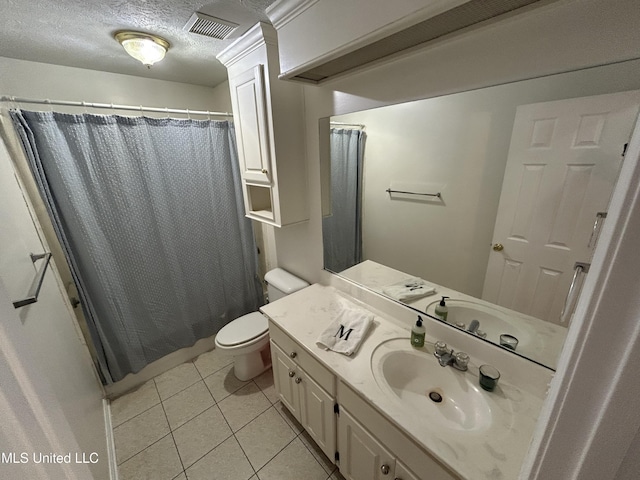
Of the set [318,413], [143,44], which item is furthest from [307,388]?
[143,44]

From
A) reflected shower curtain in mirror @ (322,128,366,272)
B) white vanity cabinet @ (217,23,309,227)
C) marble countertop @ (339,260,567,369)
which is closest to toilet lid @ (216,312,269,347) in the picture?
reflected shower curtain in mirror @ (322,128,366,272)

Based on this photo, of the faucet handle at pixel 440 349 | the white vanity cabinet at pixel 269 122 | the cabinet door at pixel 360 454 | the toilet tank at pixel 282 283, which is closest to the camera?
the cabinet door at pixel 360 454

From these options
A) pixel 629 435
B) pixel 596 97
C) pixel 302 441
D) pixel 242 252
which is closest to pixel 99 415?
pixel 302 441

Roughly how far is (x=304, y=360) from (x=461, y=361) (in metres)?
0.70

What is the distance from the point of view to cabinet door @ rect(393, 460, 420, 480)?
826 millimetres

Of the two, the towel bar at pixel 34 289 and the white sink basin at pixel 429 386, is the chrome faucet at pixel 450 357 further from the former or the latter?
the towel bar at pixel 34 289

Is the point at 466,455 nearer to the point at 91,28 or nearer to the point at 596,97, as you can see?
the point at 596,97

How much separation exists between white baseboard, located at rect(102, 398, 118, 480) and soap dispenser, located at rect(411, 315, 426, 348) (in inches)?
68.6

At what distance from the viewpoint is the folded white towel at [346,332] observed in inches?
43.6

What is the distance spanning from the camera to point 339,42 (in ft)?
2.60

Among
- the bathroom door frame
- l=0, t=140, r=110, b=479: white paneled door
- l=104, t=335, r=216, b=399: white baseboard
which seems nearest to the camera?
the bathroom door frame

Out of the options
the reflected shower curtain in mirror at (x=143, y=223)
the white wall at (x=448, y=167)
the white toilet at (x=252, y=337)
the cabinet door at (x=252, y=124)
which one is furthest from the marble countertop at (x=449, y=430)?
the reflected shower curtain in mirror at (x=143, y=223)

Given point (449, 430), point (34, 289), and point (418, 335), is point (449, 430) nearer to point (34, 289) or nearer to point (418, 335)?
point (418, 335)

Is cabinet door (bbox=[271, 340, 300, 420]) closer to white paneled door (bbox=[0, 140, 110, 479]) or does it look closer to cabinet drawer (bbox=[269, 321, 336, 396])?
cabinet drawer (bbox=[269, 321, 336, 396])
